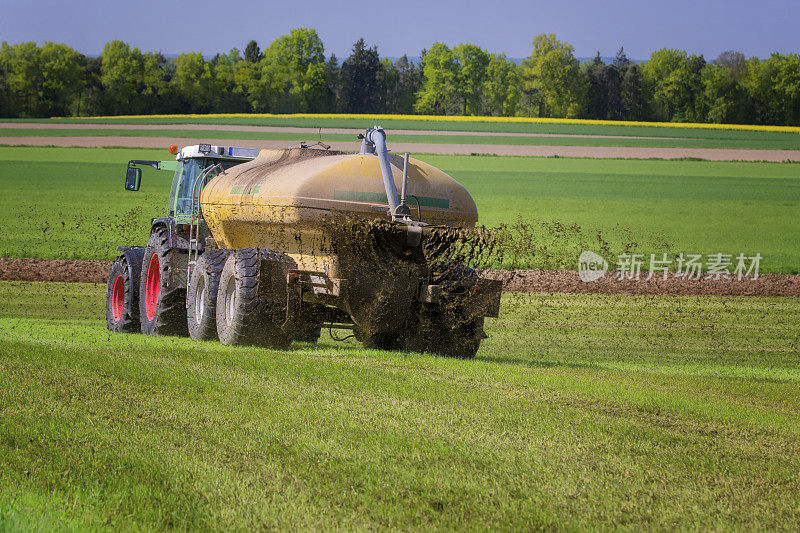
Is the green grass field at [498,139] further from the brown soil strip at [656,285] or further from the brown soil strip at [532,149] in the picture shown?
the brown soil strip at [656,285]

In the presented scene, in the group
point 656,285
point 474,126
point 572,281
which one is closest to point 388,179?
point 572,281

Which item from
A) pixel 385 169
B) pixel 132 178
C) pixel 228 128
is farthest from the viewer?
pixel 228 128

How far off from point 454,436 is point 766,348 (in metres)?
9.55

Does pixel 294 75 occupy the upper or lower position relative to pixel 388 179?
upper

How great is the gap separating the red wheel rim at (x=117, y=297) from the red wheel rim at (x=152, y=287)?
1257mm

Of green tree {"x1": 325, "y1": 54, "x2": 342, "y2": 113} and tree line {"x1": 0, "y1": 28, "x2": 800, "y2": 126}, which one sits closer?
tree line {"x1": 0, "y1": 28, "x2": 800, "y2": 126}

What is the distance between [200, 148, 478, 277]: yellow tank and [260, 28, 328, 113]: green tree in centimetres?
6512

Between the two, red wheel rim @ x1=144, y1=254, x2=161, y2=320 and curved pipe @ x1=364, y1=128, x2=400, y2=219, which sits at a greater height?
curved pipe @ x1=364, y1=128, x2=400, y2=219

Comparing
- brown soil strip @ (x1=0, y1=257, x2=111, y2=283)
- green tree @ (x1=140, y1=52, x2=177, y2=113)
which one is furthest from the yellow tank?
green tree @ (x1=140, y1=52, x2=177, y2=113)

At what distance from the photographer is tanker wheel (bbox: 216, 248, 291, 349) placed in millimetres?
11164

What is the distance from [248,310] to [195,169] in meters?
4.09

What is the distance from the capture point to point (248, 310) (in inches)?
441

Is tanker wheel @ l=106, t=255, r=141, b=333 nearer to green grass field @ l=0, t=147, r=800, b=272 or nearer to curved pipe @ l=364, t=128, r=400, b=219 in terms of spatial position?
curved pipe @ l=364, t=128, r=400, b=219

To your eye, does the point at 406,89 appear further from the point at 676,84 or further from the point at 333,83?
the point at 676,84
